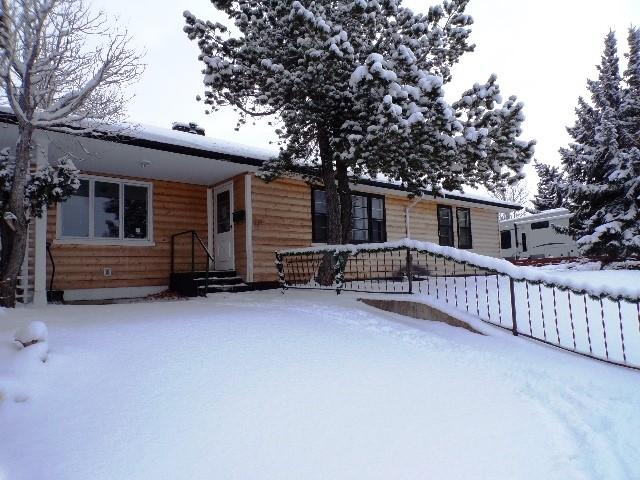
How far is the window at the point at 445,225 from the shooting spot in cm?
1554

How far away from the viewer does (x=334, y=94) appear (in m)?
7.45

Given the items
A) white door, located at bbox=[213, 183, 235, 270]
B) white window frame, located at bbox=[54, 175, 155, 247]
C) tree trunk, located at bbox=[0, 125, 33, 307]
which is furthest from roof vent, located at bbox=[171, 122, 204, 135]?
tree trunk, located at bbox=[0, 125, 33, 307]

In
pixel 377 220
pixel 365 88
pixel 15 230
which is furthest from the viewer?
pixel 377 220

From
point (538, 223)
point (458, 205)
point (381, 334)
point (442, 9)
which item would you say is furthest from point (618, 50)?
point (381, 334)

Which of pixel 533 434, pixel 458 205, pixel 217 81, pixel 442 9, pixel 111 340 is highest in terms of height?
pixel 442 9

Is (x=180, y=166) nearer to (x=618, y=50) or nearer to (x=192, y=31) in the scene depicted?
(x=192, y=31)

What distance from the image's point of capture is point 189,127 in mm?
11523

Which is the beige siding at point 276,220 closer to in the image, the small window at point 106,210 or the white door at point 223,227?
the white door at point 223,227

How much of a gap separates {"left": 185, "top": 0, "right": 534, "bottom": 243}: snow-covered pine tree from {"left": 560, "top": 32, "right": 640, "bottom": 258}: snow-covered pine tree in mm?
7432

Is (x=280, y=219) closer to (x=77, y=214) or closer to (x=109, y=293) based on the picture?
(x=109, y=293)

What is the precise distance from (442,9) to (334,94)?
7.66 ft

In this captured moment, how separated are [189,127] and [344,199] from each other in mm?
5354

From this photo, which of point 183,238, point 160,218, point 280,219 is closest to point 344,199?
point 280,219

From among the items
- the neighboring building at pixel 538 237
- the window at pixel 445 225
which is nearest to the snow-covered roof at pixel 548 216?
the neighboring building at pixel 538 237
